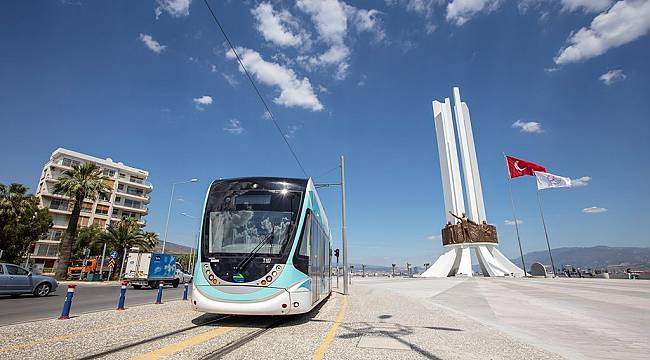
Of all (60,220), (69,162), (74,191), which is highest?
(69,162)

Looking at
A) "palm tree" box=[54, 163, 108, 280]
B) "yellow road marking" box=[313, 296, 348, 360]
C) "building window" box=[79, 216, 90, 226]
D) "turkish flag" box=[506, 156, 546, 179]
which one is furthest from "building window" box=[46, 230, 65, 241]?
"turkish flag" box=[506, 156, 546, 179]

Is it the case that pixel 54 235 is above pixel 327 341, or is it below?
above

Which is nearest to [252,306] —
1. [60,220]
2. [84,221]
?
[84,221]

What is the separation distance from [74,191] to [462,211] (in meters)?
45.2

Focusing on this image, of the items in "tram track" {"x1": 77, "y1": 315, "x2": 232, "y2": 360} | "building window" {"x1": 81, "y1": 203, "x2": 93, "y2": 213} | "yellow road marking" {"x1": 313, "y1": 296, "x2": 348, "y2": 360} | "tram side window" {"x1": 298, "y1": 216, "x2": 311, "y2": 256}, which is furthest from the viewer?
"building window" {"x1": 81, "y1": 203, "x2": 93, "y2": 213}

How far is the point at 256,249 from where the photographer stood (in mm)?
6930

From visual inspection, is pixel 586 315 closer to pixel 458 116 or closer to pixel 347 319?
pixel 347 319

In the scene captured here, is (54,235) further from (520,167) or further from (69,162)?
(520,167)

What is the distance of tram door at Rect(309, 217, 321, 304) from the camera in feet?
26.1

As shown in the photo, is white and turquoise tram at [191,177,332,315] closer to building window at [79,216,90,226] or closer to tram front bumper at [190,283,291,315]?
tram front bumper at [190,283,291,315]

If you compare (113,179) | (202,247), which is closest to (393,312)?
(202,247)

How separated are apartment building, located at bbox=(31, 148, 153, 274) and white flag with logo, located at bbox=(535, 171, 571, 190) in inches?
2137

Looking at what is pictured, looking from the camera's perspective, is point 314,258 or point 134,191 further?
point 134,191

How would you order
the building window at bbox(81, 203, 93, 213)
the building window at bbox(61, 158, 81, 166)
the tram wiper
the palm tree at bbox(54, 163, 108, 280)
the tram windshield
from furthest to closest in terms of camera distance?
the building window at bbox(61, 158, 81, 166) < the building window at bbox(81, 203, 93, 213) < the palm tree at bbox(54, 163, 108, 280) < the tram windshield < the tram wiper
